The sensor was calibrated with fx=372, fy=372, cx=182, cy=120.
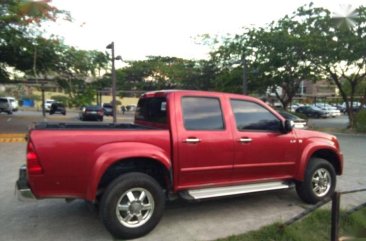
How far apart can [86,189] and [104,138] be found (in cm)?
60

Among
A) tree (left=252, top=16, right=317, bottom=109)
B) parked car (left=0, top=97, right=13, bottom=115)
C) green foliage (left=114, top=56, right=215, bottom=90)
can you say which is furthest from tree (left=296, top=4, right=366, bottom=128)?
green foliage (left=114, top=56, right=215, bottom=90)

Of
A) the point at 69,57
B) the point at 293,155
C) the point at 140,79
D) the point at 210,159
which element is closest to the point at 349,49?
the point at 69,57

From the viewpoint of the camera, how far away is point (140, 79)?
67.8 m

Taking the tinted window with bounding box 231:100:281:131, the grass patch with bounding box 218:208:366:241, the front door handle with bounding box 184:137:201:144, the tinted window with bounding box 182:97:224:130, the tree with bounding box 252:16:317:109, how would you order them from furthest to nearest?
1. the tree with bounding box 252:16:317:109
2. the tinted window with bounding box 231:100:281:131
3. the tinted window with bounding box 182:97:224:130
4. the front door handle with bounding box 184:137:201:144
5. the grass patch with bounding box 218:208:366:241

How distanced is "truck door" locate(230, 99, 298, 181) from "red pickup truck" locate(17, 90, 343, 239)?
0.01 metres

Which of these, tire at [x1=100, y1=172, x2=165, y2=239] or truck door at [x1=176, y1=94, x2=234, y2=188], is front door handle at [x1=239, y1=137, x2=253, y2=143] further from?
tire at [x1=100, y1=172, x2=165, y2=239]

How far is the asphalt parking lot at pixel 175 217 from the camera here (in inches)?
176

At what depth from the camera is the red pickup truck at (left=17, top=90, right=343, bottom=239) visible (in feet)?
13.4

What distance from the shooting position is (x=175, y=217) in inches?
201

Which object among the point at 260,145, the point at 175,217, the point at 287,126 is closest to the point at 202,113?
the point at 260,145

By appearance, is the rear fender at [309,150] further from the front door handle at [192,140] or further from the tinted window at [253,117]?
the front door handle at [192,140]

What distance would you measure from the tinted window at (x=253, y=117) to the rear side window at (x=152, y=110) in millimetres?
991

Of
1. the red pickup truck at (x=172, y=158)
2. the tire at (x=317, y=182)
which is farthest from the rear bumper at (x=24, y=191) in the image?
the tire at (x=317, y=182)

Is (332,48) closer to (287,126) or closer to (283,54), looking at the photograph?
(283,54)
